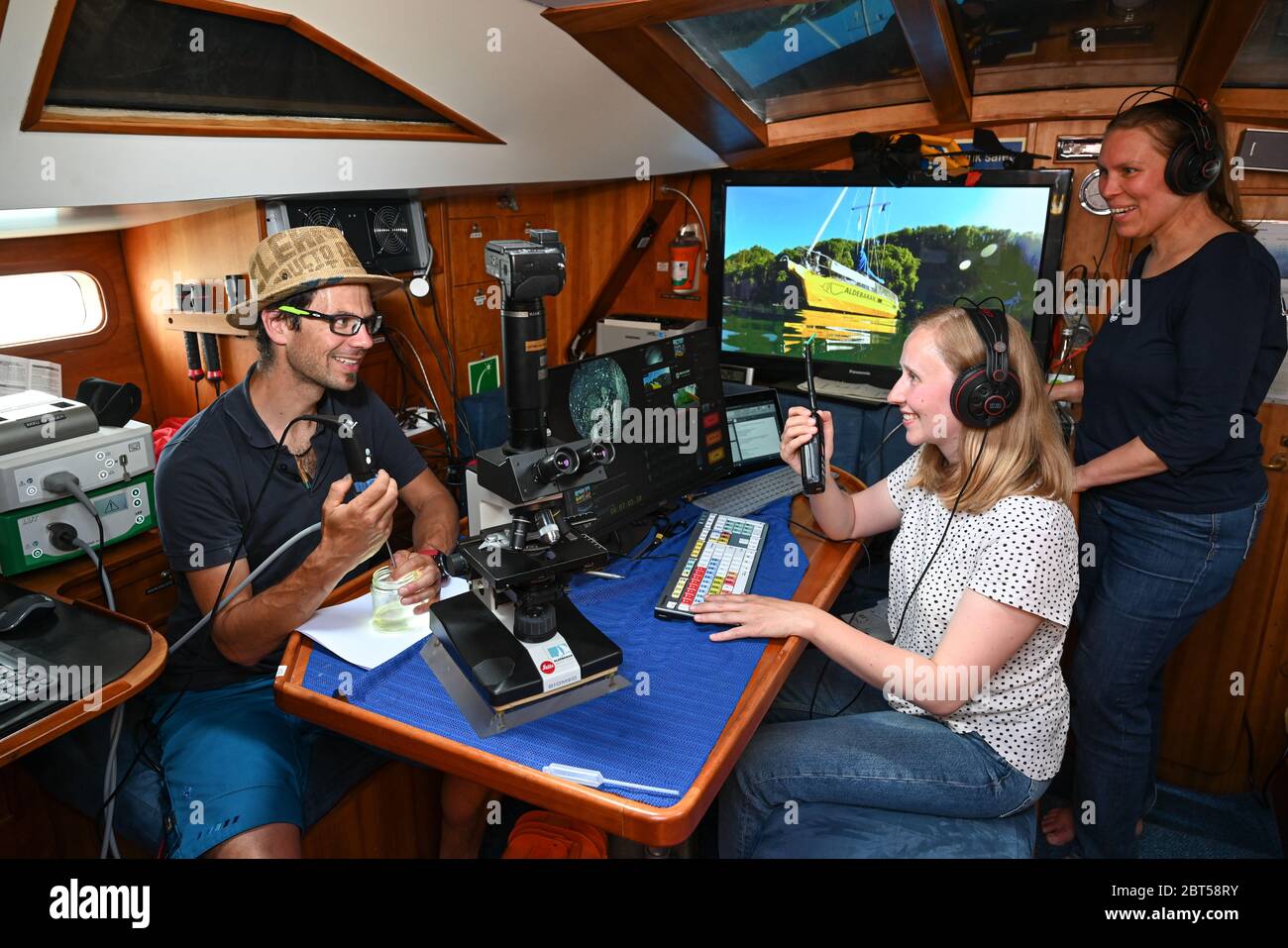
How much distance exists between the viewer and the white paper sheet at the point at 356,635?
5.24 ft

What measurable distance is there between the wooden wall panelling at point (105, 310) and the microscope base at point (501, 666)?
5.52 ft

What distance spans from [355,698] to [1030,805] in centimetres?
129

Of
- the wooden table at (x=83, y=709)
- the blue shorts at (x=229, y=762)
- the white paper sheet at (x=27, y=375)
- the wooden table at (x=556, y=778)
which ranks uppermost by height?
the white paper sheet at (x=27, y=375)

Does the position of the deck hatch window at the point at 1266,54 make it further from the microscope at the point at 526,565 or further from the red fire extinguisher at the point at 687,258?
the microscope at the point at 526,565

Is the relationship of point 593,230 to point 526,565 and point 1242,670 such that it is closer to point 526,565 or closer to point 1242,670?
point 526,565

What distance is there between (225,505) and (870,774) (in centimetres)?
140

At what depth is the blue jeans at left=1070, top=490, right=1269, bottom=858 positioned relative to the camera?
6.81 ft

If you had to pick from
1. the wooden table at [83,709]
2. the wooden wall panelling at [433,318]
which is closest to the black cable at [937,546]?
the wooden table at [83,709]

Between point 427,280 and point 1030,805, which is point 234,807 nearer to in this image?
point 1030,805

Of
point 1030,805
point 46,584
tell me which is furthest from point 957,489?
point 46,584

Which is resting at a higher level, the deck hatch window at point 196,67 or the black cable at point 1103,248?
the deck hatch window at point 196,67
